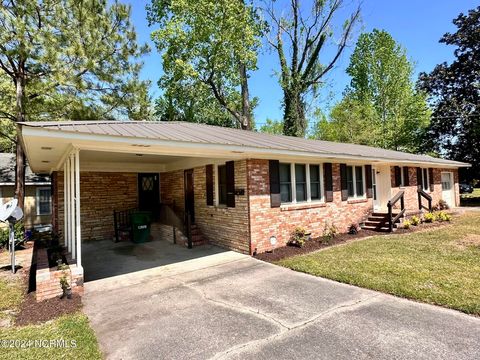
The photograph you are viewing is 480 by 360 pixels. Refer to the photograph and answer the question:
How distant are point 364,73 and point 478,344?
32861mm

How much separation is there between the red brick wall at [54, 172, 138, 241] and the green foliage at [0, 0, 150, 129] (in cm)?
407

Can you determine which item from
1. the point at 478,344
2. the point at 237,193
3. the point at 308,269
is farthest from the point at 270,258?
the point at 478,344

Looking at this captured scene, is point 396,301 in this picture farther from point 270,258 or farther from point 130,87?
point 130,87

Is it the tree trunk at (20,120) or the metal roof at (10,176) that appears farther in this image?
the metal roof at (10,176)

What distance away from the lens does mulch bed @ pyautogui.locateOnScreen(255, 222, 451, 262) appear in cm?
787

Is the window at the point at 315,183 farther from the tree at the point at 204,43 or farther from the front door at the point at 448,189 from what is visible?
the tree at the point at 204,43

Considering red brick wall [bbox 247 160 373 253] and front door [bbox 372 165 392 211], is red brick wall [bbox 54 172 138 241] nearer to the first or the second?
red brick wall [bbox 247 160 373 253]

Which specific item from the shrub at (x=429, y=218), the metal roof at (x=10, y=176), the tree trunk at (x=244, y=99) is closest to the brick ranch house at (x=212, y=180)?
the shrub at (x=429, y=218)

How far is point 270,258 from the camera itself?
303 inches

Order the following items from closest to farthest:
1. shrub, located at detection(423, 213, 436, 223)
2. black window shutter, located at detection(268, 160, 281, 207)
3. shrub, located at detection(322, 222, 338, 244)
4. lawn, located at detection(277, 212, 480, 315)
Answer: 1. lawn, located at detection(277, 212, 480, 315)
2. black window shutter, located at detection(268, 160, 281, 207)
3. shrub, located at detection(322, 222, 338, 244)
4. shrub, located at detection(423, 213, 436, 223)

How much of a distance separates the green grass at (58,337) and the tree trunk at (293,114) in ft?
72.1

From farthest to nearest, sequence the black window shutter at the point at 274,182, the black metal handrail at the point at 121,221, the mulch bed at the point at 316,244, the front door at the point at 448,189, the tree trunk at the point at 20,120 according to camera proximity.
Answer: the front door at the point at 448,189 < the tree trunk at the point at 20,120 < the black metal handrail at the point at 121,221 < the black window shutter at the point at 274,182 < the mulch bed at the point at 316,244

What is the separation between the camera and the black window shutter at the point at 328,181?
33.1ft

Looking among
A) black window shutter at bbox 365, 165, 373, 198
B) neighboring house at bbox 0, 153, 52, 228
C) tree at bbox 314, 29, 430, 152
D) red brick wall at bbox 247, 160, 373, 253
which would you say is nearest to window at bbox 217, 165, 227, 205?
red brick wall at bbox 247, 160, 373, 253
